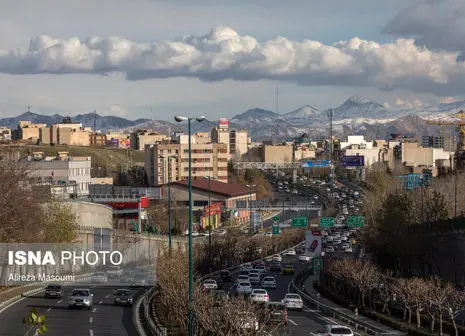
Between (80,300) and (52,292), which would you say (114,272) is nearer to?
(52,292)

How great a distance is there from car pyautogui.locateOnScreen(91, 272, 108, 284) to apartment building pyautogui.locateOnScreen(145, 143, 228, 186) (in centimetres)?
10355

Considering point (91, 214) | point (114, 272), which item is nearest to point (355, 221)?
point (91, 214)

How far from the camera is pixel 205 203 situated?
462ft

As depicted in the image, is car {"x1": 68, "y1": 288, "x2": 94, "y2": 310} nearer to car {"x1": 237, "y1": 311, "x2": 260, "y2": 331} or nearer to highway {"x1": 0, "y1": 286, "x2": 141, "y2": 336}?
highway {"x1": 0, "y1": 286, "x2": 141, "y2": 336}

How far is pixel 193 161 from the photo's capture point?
174 m

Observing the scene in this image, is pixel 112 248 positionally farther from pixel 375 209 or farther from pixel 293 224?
pixel 375 209

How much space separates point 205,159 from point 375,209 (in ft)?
244

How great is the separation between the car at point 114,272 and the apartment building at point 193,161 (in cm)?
9678

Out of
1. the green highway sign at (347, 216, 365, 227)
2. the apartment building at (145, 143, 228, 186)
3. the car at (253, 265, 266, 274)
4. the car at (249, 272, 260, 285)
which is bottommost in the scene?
the car at (253, 265, 266, 274)

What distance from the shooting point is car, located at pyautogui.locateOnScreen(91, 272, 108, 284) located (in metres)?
64.1

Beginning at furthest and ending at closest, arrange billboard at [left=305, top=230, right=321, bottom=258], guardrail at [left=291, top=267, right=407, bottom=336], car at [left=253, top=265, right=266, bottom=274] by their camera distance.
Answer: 1. car at [left=253, top=265, right=266, bottom=274]
2. billboard at [left=305, top=230, right=321, bottom=258]
3. guardrail at [left=291, top=267, right=407, bottom=336]

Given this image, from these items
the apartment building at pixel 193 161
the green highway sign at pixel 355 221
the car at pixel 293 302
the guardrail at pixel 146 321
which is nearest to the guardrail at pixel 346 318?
the car at pixel 293 302

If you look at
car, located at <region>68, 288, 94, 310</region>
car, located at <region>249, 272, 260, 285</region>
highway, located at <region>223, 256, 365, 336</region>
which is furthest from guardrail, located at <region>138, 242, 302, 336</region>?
car, located at <region>249, 272, 260, 285</region>

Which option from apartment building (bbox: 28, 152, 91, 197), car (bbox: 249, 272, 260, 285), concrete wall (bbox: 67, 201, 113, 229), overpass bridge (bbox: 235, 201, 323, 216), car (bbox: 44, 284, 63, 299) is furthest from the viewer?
overpass bridge (bbox: 235, 201, 323, 216)
